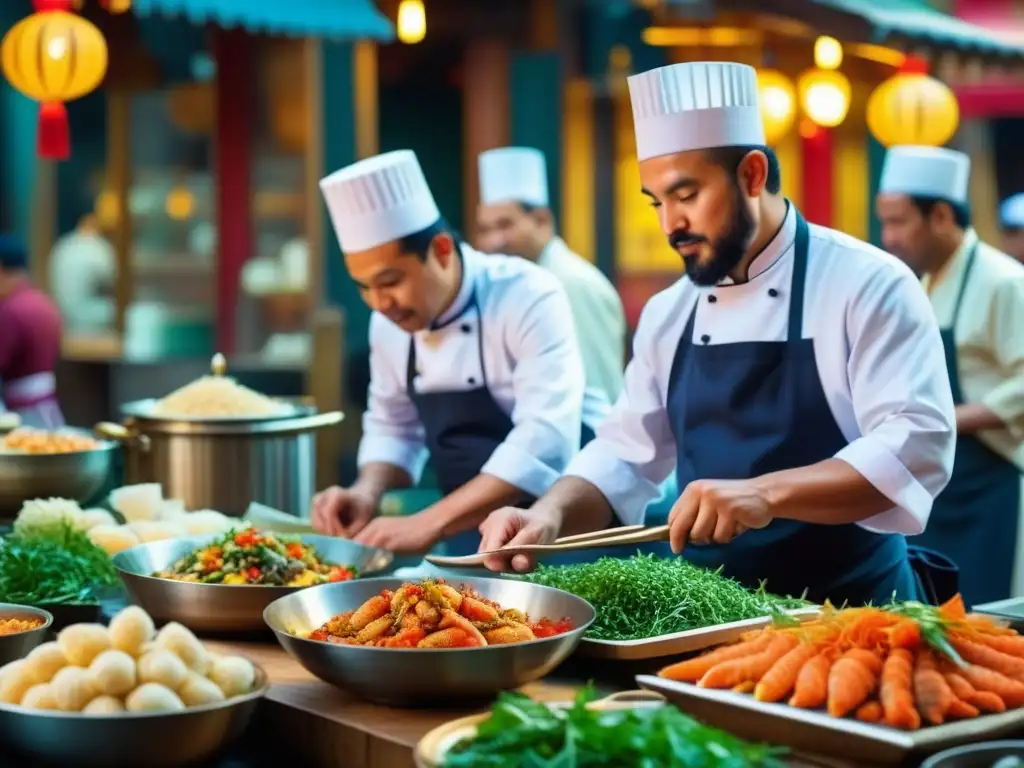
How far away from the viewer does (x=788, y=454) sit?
2.92 metres

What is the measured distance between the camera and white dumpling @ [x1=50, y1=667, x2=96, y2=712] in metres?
1.91

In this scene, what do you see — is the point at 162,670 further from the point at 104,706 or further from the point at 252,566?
the point at 252,566

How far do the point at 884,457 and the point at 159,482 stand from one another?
84.4 inches

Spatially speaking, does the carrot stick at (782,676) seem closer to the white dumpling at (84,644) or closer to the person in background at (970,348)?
the white dumpling at (84,644)

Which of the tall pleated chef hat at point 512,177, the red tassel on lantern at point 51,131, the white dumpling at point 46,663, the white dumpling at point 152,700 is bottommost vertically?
the white dumpling at point 152,700

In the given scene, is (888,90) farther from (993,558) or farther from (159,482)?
(159,482)

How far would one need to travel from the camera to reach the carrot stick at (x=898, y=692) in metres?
1.82

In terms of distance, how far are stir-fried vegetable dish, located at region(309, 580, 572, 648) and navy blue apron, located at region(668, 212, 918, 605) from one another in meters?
0.76

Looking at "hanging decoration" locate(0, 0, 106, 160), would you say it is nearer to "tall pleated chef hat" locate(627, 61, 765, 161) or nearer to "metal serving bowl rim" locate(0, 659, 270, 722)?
"tall pleated chef hat" locate(627, 61, 765, 161)

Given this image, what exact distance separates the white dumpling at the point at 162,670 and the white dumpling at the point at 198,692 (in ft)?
0.03

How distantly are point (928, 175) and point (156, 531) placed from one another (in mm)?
3105

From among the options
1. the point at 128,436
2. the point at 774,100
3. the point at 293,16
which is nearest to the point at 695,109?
the point at 128,436

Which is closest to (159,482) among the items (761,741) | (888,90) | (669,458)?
(669,458)

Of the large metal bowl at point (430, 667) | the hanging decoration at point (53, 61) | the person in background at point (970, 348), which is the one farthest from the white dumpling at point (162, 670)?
the hanging decoration at point (53, 61)
